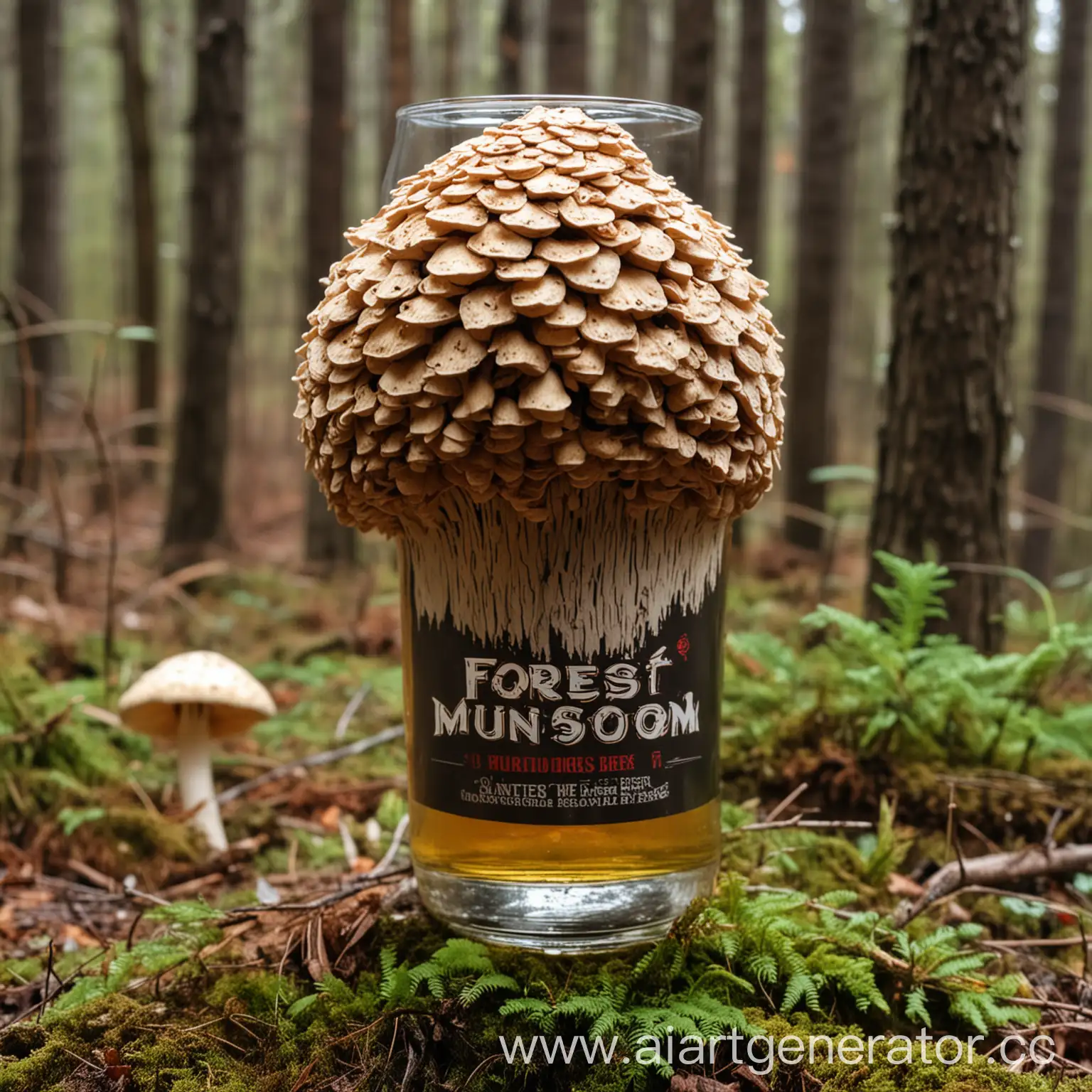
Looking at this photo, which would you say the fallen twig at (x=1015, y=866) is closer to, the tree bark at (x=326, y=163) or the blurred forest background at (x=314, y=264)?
the blurred forest background at (x=314, y=264)

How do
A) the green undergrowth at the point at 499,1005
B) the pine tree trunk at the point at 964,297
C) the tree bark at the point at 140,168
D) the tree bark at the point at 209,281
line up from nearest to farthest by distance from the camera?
the green undergrowth at the point at 499,1005 < the pine tree trunk at the point at 964,297 < the tree bark at the point at 209,281 < the tree bark at the point at 140,168

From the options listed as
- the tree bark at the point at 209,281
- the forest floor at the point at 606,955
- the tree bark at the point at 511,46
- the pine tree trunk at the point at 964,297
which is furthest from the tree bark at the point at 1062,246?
the tree bark at the point at 209,281

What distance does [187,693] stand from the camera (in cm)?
289

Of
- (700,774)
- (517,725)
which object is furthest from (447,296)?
(700,774)

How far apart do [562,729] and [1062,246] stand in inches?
379

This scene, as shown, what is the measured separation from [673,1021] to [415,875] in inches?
23.2

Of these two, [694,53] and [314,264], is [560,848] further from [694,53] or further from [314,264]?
[314,264]

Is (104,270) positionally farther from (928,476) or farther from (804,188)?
(928,476)

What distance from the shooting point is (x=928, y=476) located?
325 centimetres

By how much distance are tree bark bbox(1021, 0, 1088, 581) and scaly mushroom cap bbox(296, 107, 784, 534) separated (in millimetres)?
8657

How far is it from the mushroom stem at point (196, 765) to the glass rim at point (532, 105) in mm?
1848

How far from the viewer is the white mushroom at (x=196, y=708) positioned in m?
2.90

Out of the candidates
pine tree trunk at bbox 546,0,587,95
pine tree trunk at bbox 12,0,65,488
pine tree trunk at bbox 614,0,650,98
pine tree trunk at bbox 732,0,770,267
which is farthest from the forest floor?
pine tree trunk at bbox 614,0,650,98

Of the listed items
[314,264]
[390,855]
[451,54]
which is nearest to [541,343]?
[390,855]
